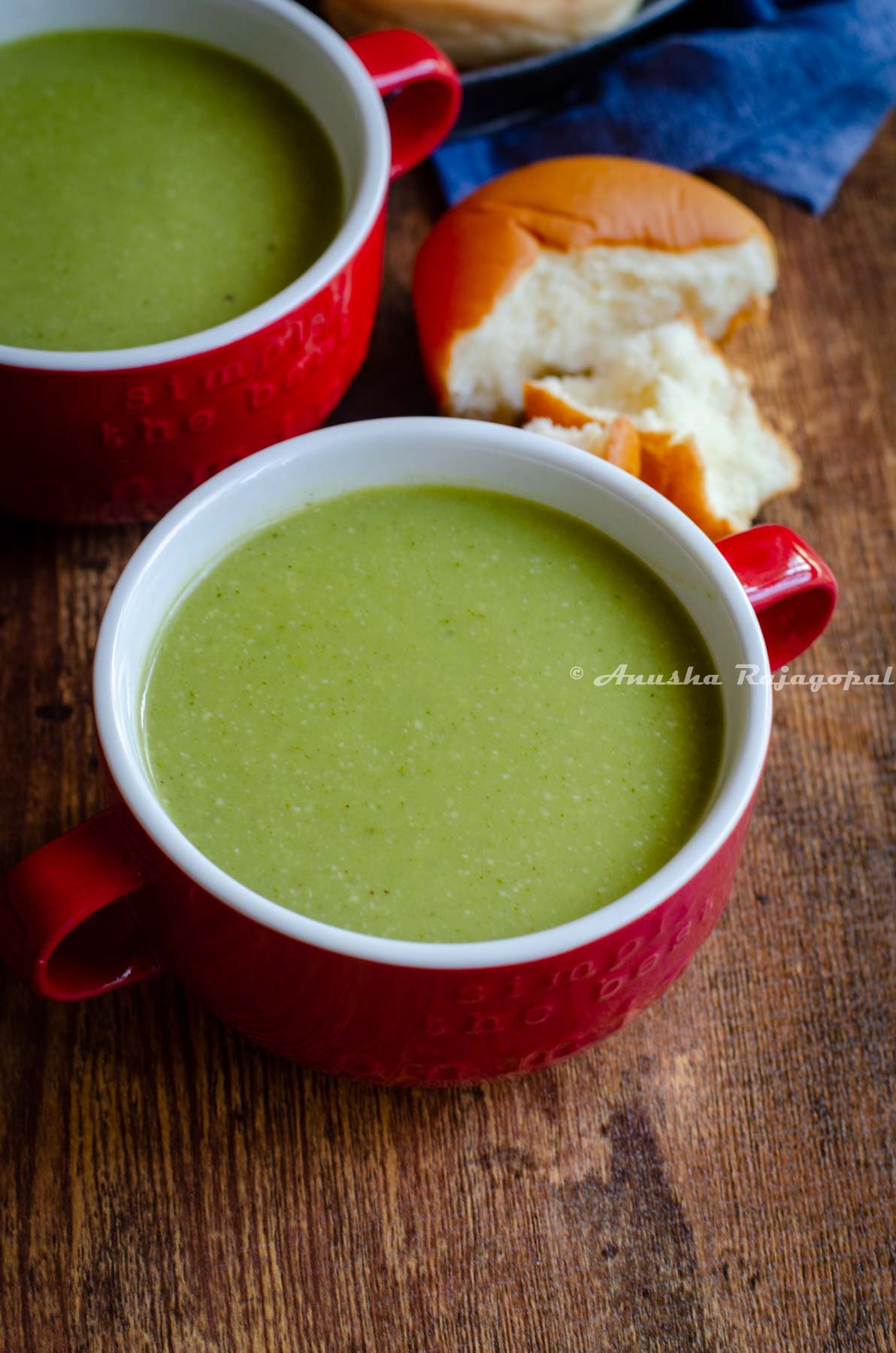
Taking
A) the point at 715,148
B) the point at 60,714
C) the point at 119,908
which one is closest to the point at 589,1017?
the point at 119,908

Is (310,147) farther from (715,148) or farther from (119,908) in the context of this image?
(119,908)

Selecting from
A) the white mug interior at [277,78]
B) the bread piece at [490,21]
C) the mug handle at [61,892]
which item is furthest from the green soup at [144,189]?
the mug handle at [61,892]

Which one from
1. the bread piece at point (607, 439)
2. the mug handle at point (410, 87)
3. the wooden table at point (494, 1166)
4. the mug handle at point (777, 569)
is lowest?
the wooden table at point (494, 1166)

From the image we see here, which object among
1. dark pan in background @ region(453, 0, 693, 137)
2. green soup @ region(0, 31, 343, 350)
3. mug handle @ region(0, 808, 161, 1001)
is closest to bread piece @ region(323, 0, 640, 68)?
dark pan in background @ region(453, 0, 693, 137)

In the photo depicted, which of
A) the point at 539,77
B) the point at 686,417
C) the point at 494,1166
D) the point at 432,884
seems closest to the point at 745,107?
the point at 539,77

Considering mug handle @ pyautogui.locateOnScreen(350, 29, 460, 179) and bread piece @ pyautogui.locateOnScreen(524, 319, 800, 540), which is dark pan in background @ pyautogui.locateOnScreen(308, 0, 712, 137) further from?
bread piece @ pyautogui.locateOnScreen(524, 319, 800, 540)

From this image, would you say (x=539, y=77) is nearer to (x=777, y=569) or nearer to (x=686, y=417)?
(x=686, y=417)

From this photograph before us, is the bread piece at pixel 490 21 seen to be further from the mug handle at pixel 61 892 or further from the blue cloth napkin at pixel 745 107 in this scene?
the mug handle at pixel 61 892
